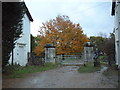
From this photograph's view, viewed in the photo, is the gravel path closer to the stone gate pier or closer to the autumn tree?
the stone gate pier

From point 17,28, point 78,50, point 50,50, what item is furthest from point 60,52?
point 17,28

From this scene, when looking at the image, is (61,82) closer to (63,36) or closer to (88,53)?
(88,53)

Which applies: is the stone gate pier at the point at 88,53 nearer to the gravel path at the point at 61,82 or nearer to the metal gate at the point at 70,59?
the metal gate at the point at 70,59

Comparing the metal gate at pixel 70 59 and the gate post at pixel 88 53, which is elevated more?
the gate post at pixel 88 53

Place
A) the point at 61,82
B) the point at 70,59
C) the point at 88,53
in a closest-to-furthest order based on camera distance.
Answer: the point at 61,82
the point at 88,53
the point at 70,59

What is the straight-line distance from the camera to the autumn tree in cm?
2085

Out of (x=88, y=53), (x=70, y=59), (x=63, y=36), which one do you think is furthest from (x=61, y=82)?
(x=63, y=36)

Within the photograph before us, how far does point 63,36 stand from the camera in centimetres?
2114

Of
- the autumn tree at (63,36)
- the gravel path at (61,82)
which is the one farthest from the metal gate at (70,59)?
the gravel path at (61,82)

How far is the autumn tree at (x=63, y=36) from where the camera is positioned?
2085 cm

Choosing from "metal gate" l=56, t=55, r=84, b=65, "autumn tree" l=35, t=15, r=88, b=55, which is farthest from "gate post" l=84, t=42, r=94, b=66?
"autumn tree" l=35, t=15, r=88, b=55

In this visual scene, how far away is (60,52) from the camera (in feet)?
69.7

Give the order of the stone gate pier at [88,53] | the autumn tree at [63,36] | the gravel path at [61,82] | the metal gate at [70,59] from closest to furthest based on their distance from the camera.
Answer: the gravel path at [61,82] < the stone gate pier at [88,53] < the metal gate at [70,59] < the autumn tree at [63,36]

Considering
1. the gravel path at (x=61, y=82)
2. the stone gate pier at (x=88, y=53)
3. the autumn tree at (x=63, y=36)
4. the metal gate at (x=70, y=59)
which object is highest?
the autumn tree at (x=63, y=36)
